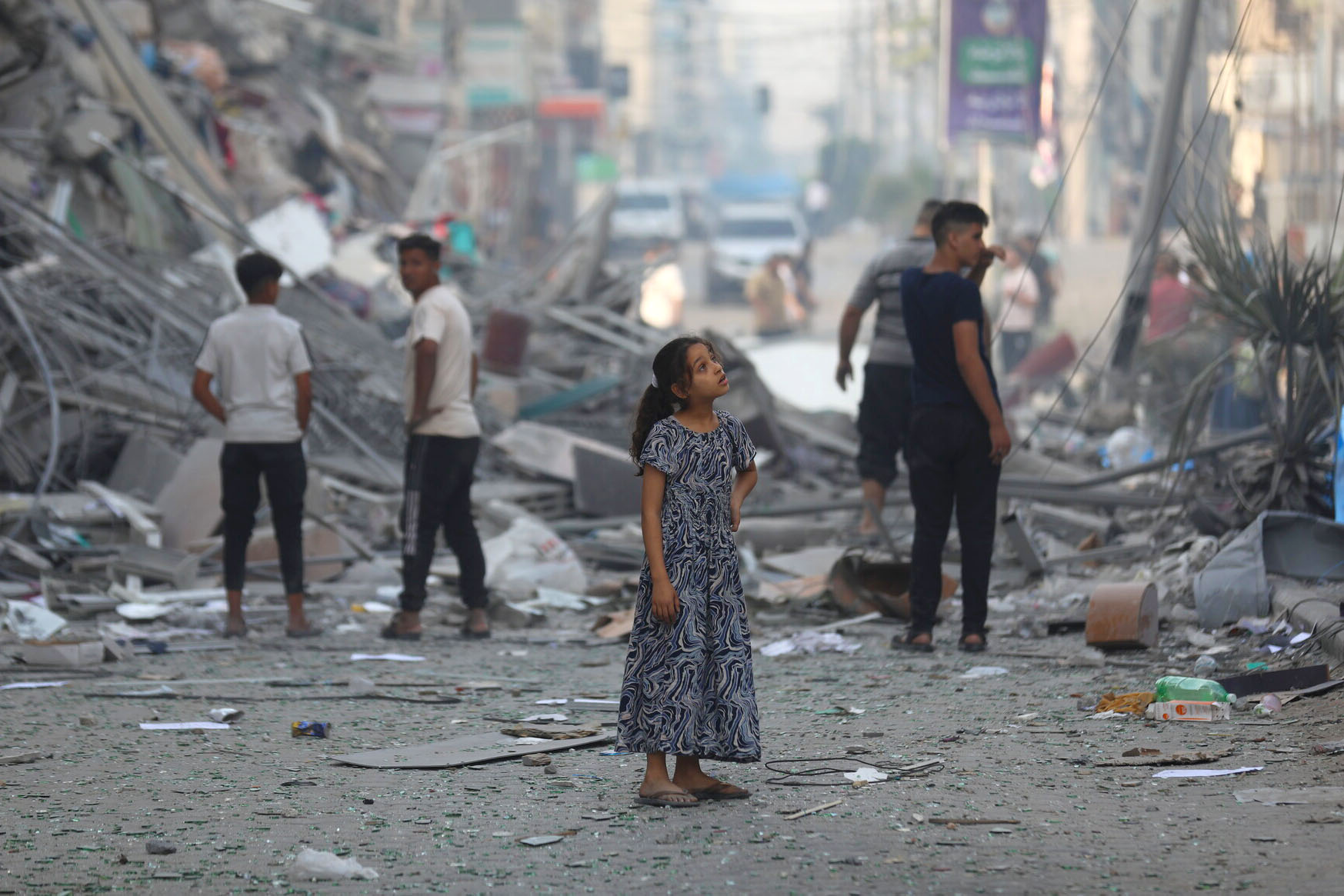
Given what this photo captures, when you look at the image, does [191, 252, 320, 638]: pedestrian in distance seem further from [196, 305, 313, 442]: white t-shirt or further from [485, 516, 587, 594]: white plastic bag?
[485, 516, 587, 594]: white plastic bag

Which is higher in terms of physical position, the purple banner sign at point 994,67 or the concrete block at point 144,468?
the purple banner sign at point 994,67

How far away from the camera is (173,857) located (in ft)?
12.7

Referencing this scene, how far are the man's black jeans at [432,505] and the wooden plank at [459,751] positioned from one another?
214 cm

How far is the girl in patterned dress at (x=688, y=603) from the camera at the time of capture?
14.1 ft

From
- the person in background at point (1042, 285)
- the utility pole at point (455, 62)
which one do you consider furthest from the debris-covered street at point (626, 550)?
the utility pole at point (455, 62)

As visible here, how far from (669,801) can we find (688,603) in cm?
52

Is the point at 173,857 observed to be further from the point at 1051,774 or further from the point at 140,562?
the point at 140,562

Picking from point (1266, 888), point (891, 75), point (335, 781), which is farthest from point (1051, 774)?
point (891, 75)

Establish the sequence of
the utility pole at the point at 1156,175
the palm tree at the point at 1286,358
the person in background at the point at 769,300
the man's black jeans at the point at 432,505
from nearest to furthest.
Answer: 1. the man's black jeans at the point at 432,505
2. the palm tree at the point at 1286,358
3. the utility pole at the point at 1156,175
4. the person in background at the point at 769,300

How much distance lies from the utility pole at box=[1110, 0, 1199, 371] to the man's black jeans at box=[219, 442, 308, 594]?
6.13m

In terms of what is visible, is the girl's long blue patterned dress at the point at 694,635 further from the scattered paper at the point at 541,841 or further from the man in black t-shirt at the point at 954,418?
the man in black t-shirt at the point at 954,418

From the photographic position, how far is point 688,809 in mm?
4289

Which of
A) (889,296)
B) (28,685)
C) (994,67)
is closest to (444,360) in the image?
(28,685)

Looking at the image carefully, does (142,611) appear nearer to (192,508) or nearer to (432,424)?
(192,508)
